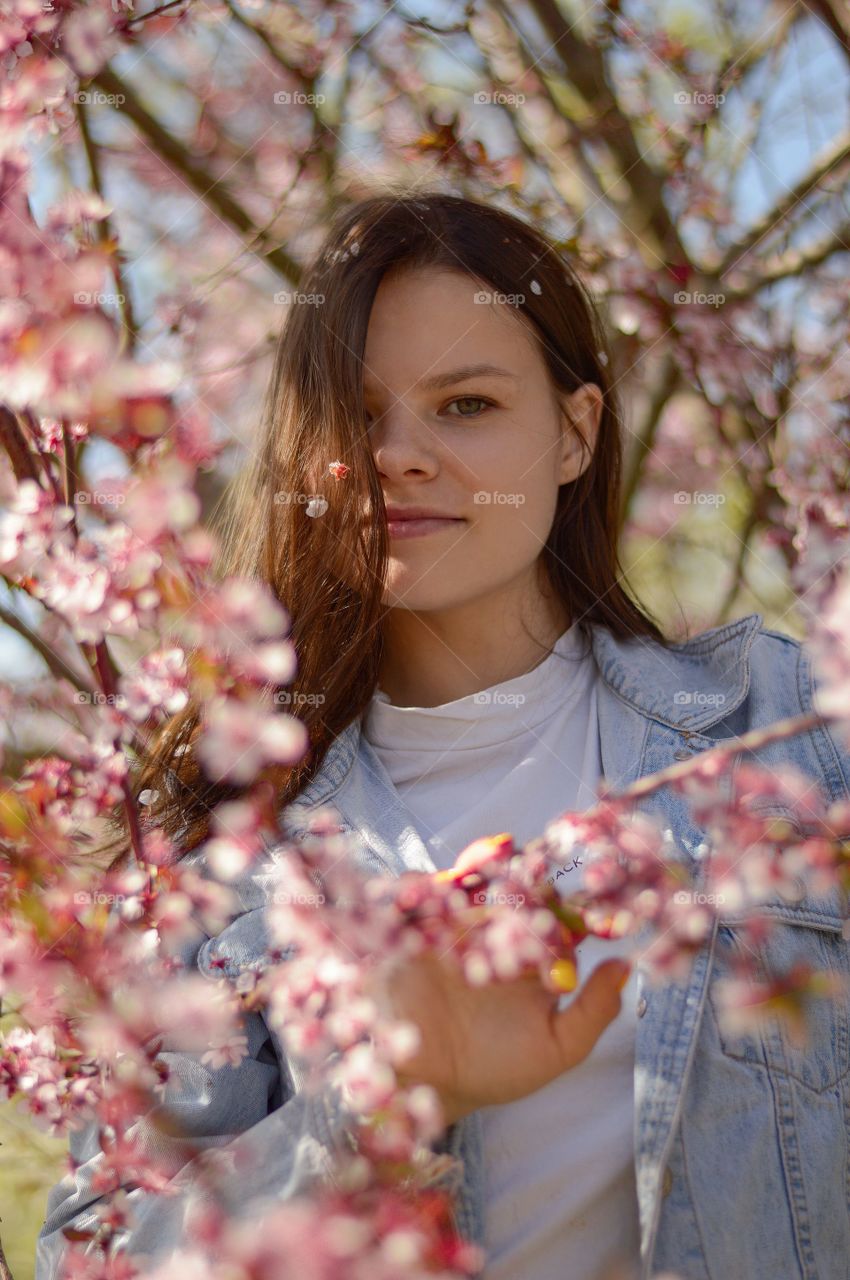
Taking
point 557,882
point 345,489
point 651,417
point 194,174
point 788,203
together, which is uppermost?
point 194,174

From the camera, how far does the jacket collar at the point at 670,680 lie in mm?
1606

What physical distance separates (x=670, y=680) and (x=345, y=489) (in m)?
0.55

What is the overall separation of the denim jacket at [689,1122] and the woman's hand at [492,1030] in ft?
0.29

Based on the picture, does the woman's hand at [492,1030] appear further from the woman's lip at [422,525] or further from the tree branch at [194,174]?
the tree branch at [194,174]

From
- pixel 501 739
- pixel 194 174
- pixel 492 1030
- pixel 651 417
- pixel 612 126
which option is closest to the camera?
pixel 492 1030

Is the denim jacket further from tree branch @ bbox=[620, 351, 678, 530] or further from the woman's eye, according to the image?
tree branch @ bbox=[620, 351, 678, 530]

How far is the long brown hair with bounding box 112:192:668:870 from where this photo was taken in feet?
5.18

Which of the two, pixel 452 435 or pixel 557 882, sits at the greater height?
pixel 452 435

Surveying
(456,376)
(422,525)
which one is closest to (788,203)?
(456,376)

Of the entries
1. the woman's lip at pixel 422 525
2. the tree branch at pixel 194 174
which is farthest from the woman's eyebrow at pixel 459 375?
the tree branch at pixel 194 174

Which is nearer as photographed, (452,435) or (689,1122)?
(689,1122)

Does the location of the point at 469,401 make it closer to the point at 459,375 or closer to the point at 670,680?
the point at 459,375

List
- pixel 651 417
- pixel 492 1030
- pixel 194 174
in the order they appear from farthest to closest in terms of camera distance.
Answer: pixel 651 417, pixel 194 174, pixel 492 1030

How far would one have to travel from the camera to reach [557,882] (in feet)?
4.92
